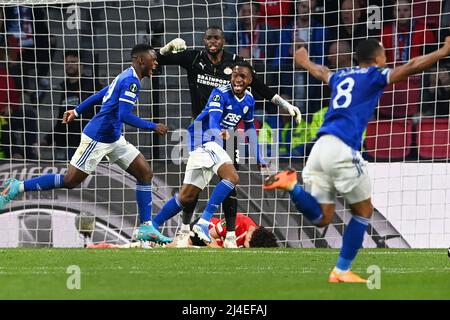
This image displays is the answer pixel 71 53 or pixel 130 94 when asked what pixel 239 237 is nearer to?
pixel 130 94

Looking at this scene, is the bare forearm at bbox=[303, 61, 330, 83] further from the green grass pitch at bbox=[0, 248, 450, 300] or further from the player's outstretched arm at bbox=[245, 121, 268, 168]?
the player's outstretched arm at bbox=[245, 121, 268, 168]

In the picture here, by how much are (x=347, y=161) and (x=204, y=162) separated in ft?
15.6

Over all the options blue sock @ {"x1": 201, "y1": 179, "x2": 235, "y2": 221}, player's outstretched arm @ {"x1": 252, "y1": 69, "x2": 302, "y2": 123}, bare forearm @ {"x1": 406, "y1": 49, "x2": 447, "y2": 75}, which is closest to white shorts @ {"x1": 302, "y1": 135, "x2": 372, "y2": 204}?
bare forearm @ {"x1": 406, "y1": 49, "x2": 447, "y2": 75}

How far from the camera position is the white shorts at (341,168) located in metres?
8.74

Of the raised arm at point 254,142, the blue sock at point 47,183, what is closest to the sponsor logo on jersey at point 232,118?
the raised arm at point 254,142

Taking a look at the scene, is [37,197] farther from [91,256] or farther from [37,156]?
[91,256]

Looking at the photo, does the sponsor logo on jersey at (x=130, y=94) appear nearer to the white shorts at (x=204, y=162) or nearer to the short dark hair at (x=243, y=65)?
the white shorts at (x=204, y=162)

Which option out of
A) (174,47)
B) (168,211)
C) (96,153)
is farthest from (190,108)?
(96,153)

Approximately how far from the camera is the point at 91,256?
11359mm

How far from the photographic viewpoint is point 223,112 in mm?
13477

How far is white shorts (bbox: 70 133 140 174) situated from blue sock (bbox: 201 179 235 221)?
43.1 inches

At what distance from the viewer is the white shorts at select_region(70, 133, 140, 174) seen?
1277 centimetres

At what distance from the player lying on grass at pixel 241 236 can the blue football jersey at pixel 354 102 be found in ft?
17.0
